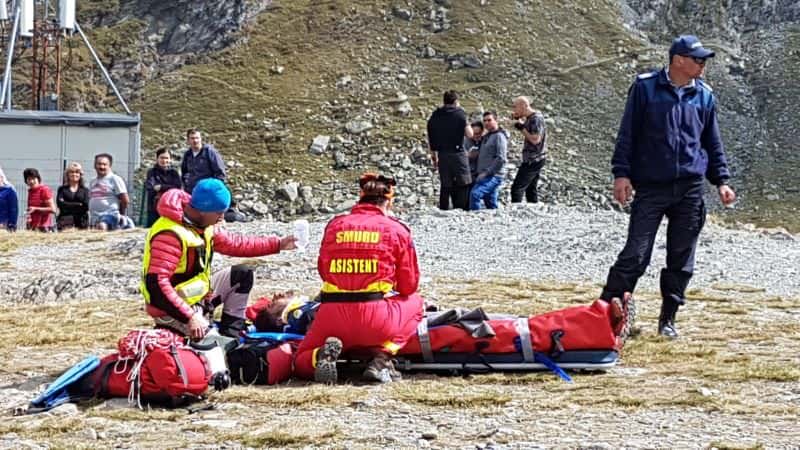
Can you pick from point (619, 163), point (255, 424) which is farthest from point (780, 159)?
point (255, 424)

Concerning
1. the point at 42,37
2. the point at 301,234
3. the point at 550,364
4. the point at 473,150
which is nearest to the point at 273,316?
the point at 301,234

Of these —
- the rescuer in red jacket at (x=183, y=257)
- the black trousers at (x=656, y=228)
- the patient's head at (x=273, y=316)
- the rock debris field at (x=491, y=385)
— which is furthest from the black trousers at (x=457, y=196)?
the rescuer in red jacket at (x=183, y=257)

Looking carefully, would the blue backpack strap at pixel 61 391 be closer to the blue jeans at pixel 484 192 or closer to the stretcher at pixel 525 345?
the stretcher at pixel 525 345

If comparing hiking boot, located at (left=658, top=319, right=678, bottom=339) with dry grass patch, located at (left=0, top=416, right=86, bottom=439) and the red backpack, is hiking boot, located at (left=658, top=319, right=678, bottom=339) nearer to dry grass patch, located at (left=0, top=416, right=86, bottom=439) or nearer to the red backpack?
the red backpack

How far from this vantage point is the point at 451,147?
1797 centimetres

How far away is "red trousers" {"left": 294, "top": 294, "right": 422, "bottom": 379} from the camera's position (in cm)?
711

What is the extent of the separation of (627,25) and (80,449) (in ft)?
135

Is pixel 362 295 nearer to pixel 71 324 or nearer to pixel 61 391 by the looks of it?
pixel 61 391

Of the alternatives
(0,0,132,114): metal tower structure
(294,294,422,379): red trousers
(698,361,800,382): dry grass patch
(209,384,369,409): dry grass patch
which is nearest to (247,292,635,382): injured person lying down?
(294,294,422,379): red trousers

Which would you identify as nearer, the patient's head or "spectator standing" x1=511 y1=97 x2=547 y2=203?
the patient's head

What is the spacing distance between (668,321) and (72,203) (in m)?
11.6

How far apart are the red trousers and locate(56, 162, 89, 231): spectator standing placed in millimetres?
11577

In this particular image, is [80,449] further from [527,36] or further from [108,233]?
[527,36]

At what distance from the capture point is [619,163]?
8227 mm
